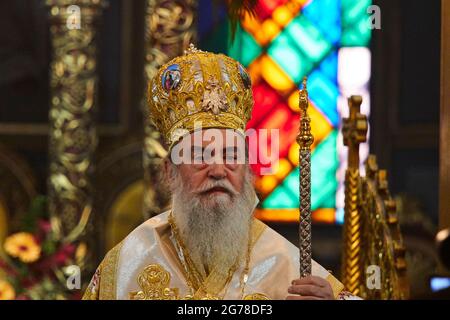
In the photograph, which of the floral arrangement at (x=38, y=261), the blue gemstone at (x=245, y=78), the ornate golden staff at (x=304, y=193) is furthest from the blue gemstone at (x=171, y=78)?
the floral arrangement at (x=38, y=261)

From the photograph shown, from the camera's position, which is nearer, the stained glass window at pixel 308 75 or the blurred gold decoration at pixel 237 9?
the blurred gold decoration at pixel 237 9

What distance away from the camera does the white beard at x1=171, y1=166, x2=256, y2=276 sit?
540cm

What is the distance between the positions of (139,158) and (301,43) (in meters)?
1.74

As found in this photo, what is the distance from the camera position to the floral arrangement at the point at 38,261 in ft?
26.2

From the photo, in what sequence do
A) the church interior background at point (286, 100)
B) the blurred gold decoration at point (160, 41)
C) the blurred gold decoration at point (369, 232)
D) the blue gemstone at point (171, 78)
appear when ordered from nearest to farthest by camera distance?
1. the blue gemstone at point (171, 78)
2. the blurred gold decoration at point (369, 232)
3. the blurred gold decoration at point (160, 41)
4. the church interior background at point (286, 100)

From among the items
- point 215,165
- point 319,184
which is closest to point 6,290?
point 215,165

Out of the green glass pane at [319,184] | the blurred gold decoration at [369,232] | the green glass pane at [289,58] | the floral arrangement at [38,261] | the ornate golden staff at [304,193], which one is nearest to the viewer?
the ornate golden staff at [304,193]

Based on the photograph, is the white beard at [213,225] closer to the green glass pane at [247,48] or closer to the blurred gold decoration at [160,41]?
the blurred gold decoration at [160,41]

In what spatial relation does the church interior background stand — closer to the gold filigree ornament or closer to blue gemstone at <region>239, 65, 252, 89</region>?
blue gemstone at <region>239, 65, 252, 89</region>

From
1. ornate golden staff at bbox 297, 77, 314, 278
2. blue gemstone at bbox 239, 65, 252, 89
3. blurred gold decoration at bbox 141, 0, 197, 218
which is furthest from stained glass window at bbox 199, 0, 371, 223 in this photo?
ornate golden staff at bbox 297, 77, 314, 278

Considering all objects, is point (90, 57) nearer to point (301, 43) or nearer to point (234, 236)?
point (301, 43)

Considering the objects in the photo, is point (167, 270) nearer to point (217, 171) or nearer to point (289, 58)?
point (217, 171)

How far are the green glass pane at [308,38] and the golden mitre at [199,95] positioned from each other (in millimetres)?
6882

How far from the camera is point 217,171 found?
5262 mm
